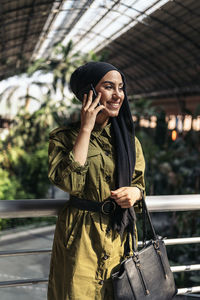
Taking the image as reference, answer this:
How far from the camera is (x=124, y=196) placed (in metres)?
1.35

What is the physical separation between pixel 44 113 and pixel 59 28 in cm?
844

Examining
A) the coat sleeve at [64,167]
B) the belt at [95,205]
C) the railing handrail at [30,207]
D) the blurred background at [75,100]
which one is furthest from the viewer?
the blurred background at [75,100]

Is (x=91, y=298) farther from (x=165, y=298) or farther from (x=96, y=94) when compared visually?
(x=96, y=94)

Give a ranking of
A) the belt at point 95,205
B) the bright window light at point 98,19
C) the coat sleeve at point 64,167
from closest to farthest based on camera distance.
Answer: the coat sleeve at point 64,167 < the belt at point 95,205 < the bright window light at point 98,19

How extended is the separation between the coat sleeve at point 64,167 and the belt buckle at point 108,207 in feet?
0.36

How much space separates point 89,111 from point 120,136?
21 centimetres

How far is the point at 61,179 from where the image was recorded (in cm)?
128

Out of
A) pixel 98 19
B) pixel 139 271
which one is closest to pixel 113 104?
pixel 139 271

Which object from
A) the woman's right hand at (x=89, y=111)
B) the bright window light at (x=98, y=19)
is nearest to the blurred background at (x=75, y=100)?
the bright window light at (x=98, y=19)

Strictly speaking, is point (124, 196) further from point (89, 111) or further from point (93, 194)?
point (89, 111)

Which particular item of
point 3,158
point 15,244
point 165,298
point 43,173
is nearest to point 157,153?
point 43,173

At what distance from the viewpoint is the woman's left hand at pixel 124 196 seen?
1.34 m

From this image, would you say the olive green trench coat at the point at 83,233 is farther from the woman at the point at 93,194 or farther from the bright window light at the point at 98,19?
the bright window light at the point at 98,19

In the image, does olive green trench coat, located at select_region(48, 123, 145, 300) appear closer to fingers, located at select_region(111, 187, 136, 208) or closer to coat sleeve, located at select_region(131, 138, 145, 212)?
fingers, located at select_region(111, 187, 136, 208)
